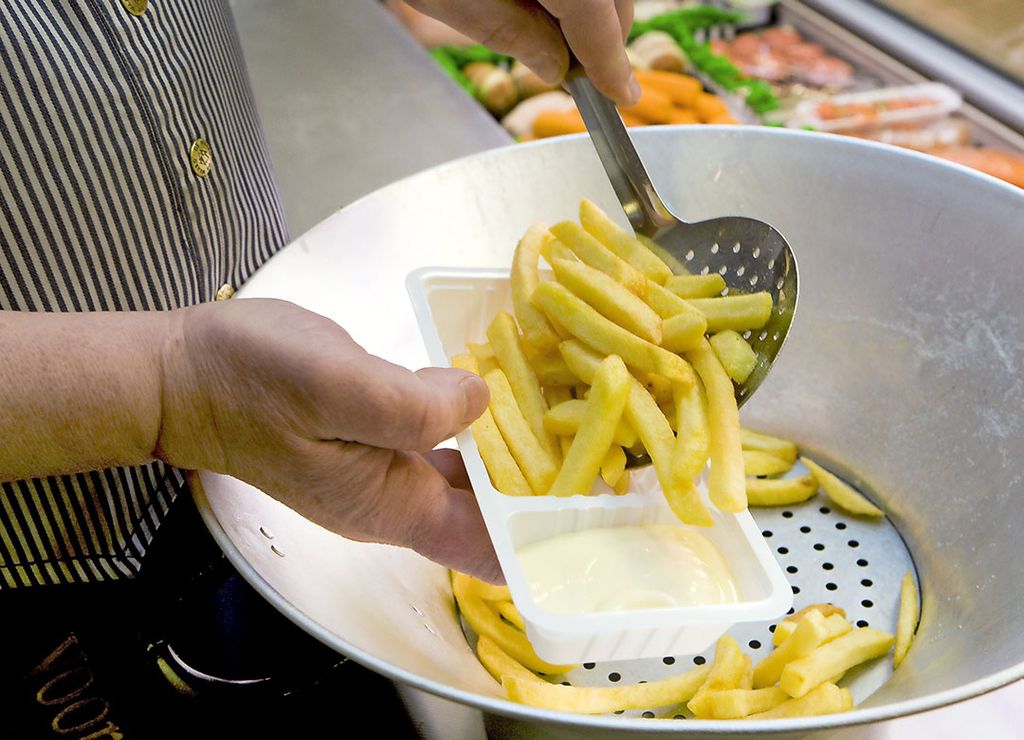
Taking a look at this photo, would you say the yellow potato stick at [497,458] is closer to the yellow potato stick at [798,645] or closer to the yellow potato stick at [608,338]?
the yellow potato stick at [608,338]

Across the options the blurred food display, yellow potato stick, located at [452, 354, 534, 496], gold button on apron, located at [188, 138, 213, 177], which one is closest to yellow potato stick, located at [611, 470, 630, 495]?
yellow potato stick, located at [452, 354, 534, 496]

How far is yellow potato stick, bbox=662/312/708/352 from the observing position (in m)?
0.98

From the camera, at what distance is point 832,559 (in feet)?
4.12

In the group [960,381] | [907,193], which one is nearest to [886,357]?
[960,381]

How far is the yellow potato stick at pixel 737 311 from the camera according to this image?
3.38 feet

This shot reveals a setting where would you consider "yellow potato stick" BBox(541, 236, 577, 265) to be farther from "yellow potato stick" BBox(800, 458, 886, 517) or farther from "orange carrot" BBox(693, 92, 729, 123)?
"orange carrot" BBox(693, 92, 729, 123)

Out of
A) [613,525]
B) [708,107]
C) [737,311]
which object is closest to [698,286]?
[737,311]

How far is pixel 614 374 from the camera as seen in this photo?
0.94 metres

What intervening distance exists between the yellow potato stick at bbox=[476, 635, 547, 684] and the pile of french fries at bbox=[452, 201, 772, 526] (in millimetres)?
207

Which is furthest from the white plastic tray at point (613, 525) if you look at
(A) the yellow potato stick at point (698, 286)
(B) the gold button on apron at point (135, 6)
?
(B) the gold button on apron at point (135, 6)

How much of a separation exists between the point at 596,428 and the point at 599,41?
0.56 m

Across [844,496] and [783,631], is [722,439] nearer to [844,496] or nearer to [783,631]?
[783,631]

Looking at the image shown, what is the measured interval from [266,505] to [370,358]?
297mm

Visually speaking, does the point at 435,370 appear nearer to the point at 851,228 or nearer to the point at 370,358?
the point at 370,358
